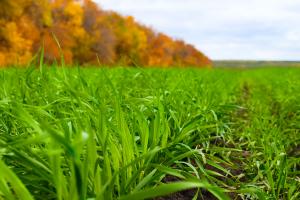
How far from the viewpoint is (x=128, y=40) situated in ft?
193

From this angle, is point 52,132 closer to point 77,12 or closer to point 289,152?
point 289,152

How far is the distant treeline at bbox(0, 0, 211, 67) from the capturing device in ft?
86.3

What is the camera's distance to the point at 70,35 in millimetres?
40344

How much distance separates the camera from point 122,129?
1.83 m

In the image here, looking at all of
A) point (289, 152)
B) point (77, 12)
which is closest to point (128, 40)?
point (77, 12)

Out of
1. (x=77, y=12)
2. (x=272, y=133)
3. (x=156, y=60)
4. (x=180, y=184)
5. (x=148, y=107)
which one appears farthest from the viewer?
(x=156, y=60)

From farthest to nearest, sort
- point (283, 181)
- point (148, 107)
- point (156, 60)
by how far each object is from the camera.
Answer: point (156, 60)
point (148, 107)
point (283, 181)

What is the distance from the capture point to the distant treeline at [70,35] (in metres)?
26.3

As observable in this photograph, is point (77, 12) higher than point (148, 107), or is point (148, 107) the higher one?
point (77, 12)

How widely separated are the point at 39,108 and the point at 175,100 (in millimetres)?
1502

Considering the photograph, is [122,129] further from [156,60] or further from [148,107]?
[156,60]

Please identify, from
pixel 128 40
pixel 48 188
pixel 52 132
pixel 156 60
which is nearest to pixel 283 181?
pixel 48 188

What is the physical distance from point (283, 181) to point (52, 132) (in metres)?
1.50

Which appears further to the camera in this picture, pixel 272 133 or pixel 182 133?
pixel 272 133
